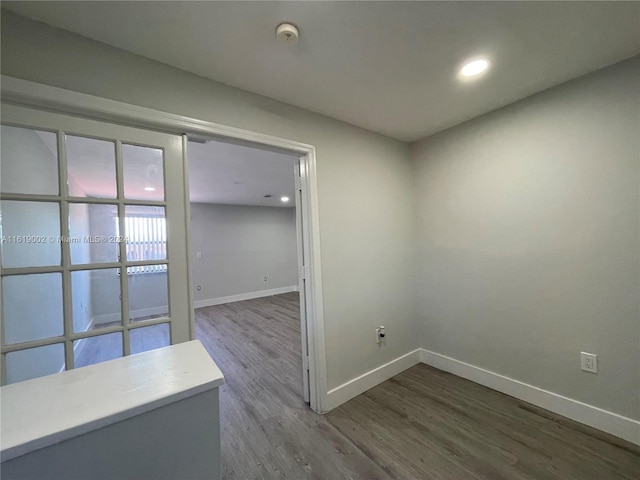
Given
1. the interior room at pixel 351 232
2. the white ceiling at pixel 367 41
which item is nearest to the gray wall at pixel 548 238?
the interior room at pixel 351 232

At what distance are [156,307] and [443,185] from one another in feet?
8.86

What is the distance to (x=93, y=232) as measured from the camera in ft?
4.49

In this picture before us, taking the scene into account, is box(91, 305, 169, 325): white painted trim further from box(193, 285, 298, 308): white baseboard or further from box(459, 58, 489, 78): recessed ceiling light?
box(193, 285, 298, 308): white baseboard

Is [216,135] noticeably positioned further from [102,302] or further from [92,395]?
[92,395]

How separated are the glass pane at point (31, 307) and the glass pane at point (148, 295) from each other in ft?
0.95

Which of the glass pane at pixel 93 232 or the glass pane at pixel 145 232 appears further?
the glass pane at pixel 145 232

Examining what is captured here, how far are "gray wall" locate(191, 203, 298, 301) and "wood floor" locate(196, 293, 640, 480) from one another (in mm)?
3937

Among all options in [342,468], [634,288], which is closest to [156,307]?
[342,468]

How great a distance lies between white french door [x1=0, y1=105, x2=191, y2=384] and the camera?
3.80 feet

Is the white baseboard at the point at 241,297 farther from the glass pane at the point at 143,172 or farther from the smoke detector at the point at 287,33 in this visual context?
the smoke detector at the point at 287,33

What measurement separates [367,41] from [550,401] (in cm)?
289

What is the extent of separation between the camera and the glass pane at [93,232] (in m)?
1.28

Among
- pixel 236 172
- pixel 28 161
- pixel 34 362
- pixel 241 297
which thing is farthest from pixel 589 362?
pixel 241 297

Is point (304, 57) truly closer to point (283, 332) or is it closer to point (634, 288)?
point (634, 288)
